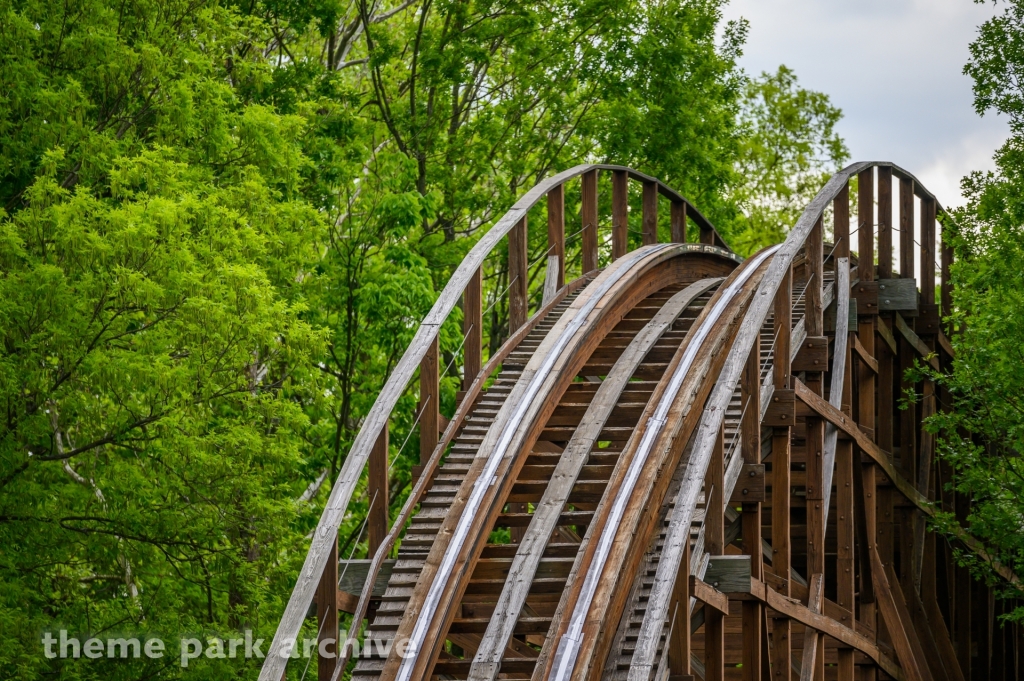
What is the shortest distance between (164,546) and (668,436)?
180 inches

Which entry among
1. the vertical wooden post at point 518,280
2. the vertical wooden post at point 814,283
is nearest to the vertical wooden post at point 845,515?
the vertical wooden post at point 814,283

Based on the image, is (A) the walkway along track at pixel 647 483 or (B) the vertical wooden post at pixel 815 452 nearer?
(A) the walkway along track at pixel 647 483

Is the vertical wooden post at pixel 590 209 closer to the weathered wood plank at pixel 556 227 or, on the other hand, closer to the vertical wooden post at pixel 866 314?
the weathered wood plank at pixel 556 227

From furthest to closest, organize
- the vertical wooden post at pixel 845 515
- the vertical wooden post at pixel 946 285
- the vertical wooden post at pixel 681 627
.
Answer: the vertical wooden post at pixel 946 285
the vertical wooden post at pixel 845 515
the vertical wooden post at pixel 681 627

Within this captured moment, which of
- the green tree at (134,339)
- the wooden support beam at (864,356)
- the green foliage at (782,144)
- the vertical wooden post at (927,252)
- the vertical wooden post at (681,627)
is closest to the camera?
the vertical wooden post at (681,627)

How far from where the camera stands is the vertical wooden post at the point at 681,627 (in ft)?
25.5

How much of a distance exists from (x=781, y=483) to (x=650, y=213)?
4890 millimetres

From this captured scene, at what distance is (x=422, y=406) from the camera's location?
30.0 feet

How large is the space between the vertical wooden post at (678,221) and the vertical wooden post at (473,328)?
550 cm

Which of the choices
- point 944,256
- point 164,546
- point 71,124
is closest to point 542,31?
point 944,256

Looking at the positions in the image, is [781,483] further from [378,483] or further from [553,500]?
[378,483]

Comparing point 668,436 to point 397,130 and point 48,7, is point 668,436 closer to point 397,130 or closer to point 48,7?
point 48,7

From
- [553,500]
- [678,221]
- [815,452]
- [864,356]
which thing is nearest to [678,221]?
[678,221]

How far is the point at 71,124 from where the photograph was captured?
11125 millimetres
